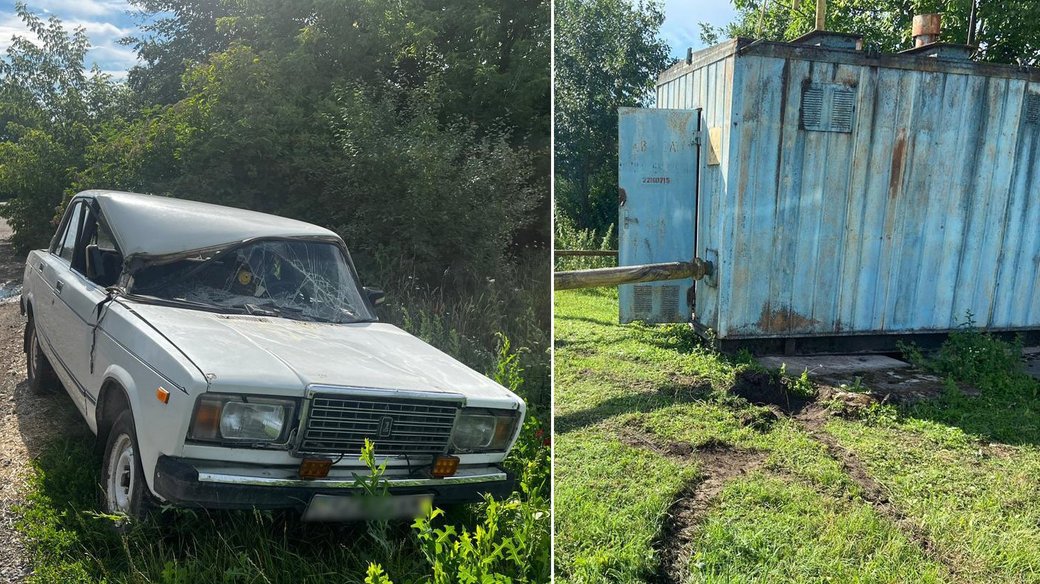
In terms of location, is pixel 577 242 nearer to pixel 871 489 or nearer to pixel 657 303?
pixel 657 303

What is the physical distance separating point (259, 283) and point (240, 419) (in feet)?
2.63

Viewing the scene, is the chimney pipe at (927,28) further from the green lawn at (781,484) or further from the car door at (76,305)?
the car door at (76,305)

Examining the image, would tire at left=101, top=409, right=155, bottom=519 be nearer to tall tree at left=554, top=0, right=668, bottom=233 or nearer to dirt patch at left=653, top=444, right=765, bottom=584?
dirt patch at left=653, top=444, right=765, bottom=584

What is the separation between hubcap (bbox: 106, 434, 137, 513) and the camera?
7.27ft

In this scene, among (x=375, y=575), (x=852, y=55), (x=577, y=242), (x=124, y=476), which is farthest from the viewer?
(x=577, y=242)

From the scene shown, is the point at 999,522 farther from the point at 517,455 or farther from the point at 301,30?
the point at 301,30

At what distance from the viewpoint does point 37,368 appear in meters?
2.63

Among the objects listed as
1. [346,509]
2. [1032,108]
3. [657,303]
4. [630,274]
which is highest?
[1032,108]

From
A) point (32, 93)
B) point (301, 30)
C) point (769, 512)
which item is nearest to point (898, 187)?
point (769, 512)

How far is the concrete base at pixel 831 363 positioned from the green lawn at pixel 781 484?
46 centimetres

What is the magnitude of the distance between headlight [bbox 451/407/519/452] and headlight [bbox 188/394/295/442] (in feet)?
1.66

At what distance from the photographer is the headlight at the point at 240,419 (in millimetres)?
1885

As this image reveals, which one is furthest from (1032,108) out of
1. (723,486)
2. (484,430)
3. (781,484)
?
(484,430)

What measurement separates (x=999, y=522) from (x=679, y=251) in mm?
3497
